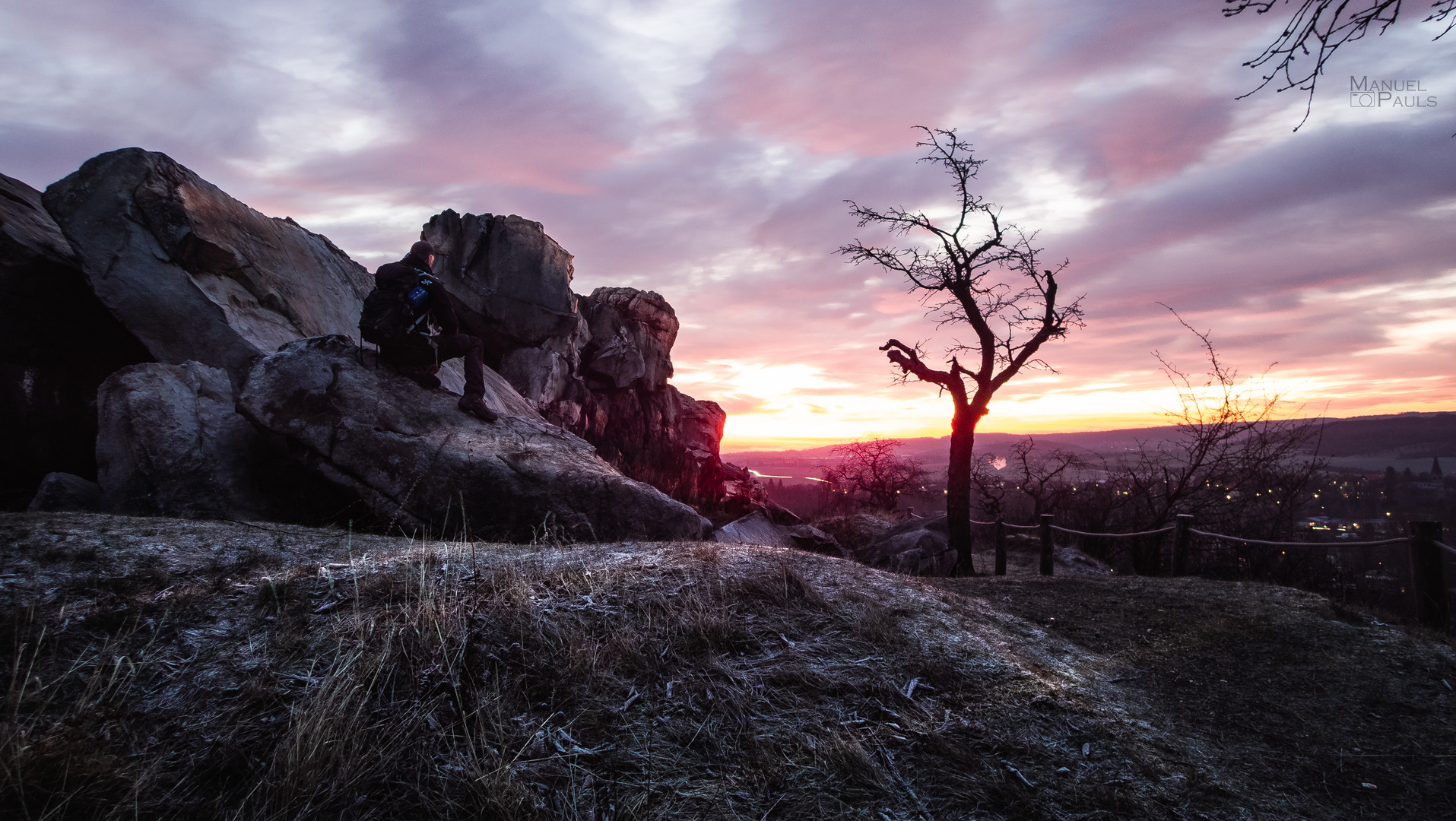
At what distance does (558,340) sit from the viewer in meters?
29.2

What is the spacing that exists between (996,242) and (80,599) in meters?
13.7

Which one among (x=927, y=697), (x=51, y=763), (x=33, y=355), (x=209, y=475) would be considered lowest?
(x=927, y=697)

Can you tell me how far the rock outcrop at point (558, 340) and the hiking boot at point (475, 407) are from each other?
43.0 ft

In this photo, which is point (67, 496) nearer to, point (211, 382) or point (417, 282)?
point (211, 382)

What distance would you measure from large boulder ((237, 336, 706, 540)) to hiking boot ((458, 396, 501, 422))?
100 millimetres

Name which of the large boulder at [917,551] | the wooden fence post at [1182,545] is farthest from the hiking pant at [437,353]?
the wooden fence post at [1182,545]

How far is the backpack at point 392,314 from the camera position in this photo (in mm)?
9711

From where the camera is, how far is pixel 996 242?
43.7 ft

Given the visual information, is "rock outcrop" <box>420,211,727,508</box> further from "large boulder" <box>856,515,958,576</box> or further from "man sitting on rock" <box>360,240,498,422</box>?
"man sitting on rock" <box>360,240,498,422</box>

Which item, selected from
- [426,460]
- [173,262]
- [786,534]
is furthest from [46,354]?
[786,534]

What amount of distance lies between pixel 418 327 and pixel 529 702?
24.9 ft

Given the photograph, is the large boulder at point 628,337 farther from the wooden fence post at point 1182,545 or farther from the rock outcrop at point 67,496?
the wooden fence post at point 1182,545

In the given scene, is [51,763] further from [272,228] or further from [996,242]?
[996,242]

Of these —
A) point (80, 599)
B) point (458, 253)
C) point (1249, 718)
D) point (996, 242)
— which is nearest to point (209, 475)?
point (80, 599)
